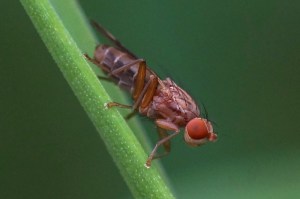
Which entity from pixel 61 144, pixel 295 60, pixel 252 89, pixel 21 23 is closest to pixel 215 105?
pixel 252 89

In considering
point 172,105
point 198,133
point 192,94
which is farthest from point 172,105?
point 198,133

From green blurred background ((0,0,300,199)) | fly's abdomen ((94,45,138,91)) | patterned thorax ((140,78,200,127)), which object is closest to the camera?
green blurred background ((0,0,300,199))

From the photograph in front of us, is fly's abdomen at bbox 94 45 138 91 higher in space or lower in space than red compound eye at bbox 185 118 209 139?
higher

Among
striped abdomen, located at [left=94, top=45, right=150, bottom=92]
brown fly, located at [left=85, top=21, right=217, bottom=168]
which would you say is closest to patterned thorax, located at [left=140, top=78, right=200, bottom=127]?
brown fly, located at [left=85, top=21, right=217, bottom=168]

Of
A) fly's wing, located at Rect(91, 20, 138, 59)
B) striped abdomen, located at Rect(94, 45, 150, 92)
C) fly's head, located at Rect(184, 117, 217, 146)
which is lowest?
fly's head, located at Rect(184, 117, 217, 146)

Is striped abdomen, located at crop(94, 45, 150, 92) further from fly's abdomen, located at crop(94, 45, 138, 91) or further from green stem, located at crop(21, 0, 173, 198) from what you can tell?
green stem, located at crop(21, 0, 173, 198)

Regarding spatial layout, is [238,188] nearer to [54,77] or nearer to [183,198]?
[183,198]

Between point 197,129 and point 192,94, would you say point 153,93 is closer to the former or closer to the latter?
point 192,94
